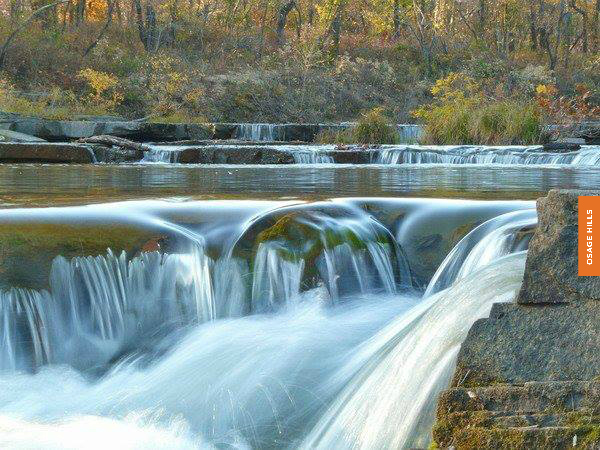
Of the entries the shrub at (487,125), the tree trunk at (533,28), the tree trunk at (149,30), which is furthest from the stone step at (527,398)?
the tree trunk at (533,28)

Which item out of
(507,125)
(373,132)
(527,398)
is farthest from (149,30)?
(527,398)

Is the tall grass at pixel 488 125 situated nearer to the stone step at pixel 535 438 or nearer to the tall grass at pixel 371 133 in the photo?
the tall grass at pixel 371 133

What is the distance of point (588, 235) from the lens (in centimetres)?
351

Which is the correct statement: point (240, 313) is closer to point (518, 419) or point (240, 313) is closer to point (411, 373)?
point (411, 373)

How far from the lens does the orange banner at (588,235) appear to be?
3.42 metres

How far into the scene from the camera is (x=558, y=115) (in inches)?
807

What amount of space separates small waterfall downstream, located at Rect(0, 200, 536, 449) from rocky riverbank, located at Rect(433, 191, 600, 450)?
26 cm

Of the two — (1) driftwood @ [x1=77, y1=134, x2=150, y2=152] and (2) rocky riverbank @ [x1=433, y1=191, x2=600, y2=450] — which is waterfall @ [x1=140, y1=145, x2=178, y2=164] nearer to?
(1) driftwood @ [x1=77, y1=134, x2=150, y2=152]

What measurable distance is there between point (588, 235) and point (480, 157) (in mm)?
12202

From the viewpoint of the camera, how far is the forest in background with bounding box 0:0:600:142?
80.1 feet

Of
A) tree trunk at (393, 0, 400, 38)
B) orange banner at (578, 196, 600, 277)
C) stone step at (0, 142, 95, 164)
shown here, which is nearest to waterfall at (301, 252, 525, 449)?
orange banner at (578, 196, 600, 277)

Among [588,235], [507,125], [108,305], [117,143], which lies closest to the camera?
[588,235]

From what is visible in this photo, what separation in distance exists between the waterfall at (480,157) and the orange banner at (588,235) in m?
11.9

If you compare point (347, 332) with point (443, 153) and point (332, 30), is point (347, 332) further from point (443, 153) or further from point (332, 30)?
point (332, 30)
